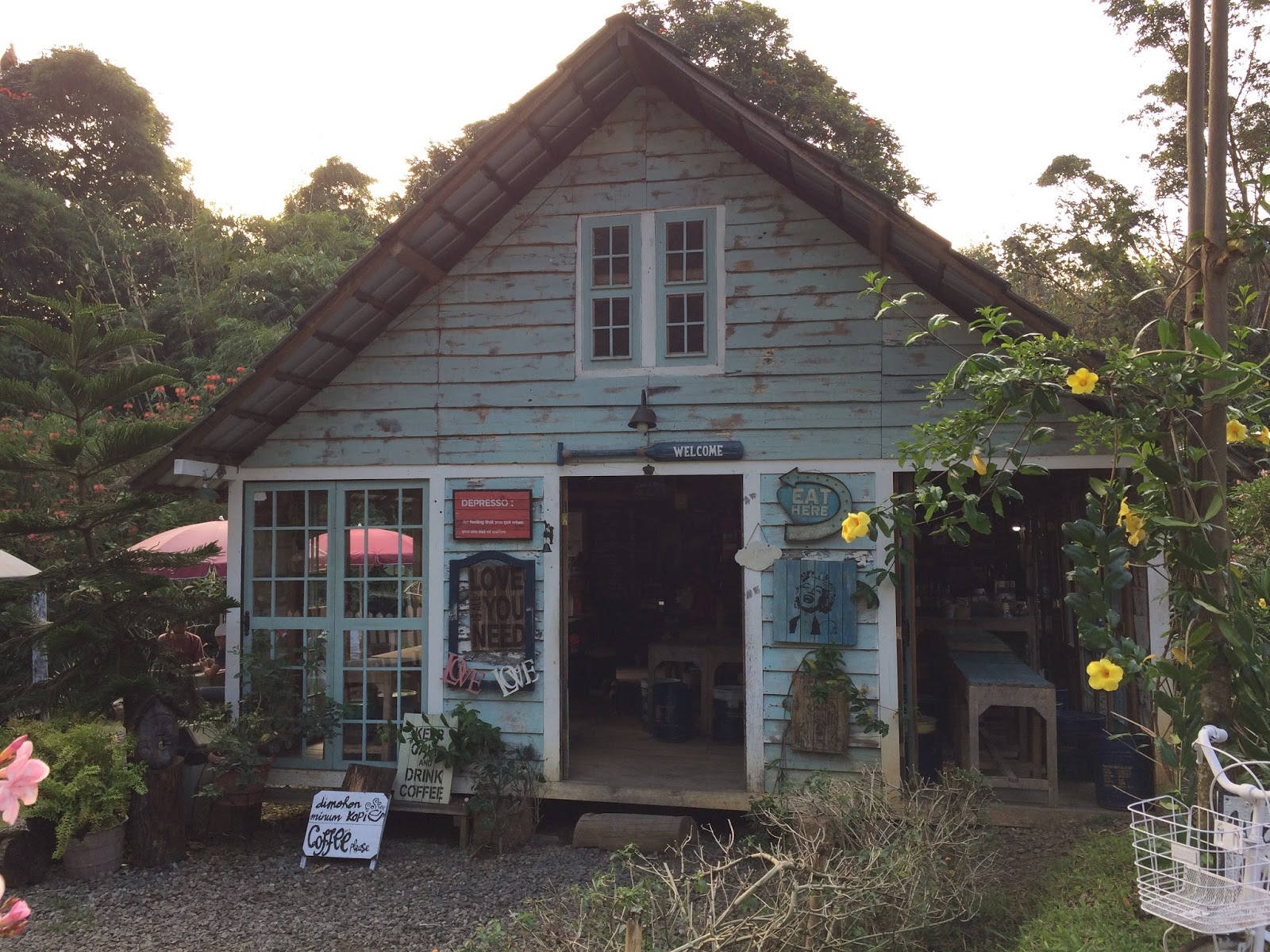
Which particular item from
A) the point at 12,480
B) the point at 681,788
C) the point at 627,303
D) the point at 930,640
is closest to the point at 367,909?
the point at 681,788

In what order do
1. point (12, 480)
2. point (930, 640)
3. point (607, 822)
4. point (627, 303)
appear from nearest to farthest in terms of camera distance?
point (607, 822) < point (627, 303) < point (930, 640) < point (12, 480)

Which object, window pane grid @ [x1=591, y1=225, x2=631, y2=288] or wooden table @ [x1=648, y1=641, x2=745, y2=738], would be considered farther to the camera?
wooden table @ [x1=648, y1=641, x2=745, y2=738]

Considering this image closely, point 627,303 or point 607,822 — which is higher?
point 627,303

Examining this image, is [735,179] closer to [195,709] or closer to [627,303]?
[627,303]

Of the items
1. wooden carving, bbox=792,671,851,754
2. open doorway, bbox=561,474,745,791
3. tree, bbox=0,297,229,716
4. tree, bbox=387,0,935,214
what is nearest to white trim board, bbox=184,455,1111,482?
tree, bbox=0,297,229,716

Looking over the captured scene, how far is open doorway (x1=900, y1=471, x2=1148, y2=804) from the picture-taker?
6.99 meters

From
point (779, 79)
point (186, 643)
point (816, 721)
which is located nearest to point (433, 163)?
point (779, 79)

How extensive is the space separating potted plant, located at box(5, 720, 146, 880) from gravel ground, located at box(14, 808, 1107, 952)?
20 cm

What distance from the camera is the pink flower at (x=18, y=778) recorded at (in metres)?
1.74

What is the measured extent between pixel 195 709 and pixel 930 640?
263 inches

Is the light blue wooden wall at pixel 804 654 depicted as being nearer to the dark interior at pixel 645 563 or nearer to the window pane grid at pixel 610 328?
the window pane grid at pixel 610 328

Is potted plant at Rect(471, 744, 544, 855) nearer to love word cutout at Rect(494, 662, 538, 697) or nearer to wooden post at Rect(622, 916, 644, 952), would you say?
love word cutout at Rect(494, 662, 538, 697)

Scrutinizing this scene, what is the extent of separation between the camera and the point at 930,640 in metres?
9.59

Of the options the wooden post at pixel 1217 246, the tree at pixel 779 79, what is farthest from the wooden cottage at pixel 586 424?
the tree at pixel 779 79
